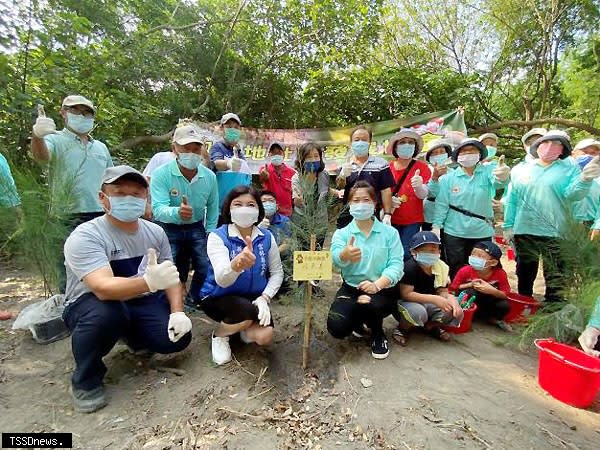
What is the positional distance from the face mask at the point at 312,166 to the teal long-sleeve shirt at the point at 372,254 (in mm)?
912

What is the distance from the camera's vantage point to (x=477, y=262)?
317 centimetres

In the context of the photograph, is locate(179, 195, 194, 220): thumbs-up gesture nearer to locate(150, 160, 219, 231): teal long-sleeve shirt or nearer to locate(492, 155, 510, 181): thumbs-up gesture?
locate(150, 160, 219, 231): teal long-sleeve shirt

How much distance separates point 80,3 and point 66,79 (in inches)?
Answer: 55.5

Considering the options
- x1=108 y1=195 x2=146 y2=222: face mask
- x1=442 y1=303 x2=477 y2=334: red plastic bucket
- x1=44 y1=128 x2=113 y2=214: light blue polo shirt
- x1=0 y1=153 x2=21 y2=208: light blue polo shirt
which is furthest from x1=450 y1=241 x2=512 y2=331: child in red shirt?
x1=0 y1=153 x2=21 y2=208: light blue polo shirt

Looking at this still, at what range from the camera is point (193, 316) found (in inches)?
131

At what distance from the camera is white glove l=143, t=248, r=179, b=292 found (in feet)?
6.59

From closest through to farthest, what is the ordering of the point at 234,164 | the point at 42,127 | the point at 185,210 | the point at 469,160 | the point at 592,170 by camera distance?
the point at 42,127 < the point at 592,170 < the point at 185,210 < the point at 469,160 < the point at 234,164

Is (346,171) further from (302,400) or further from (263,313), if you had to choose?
(302,400)

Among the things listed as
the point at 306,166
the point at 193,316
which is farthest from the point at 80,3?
the point at 193,316

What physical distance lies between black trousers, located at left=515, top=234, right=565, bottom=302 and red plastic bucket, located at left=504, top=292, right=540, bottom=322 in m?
0.18

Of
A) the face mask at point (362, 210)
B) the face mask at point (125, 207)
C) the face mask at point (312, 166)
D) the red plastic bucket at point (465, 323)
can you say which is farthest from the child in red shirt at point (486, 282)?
the face mask at point (125, 207)

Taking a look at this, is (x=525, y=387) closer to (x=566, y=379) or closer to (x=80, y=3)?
(x=566, y=379)

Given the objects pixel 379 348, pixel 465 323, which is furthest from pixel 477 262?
pixel 379 348

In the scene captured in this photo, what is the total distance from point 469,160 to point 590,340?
5.81 ft
